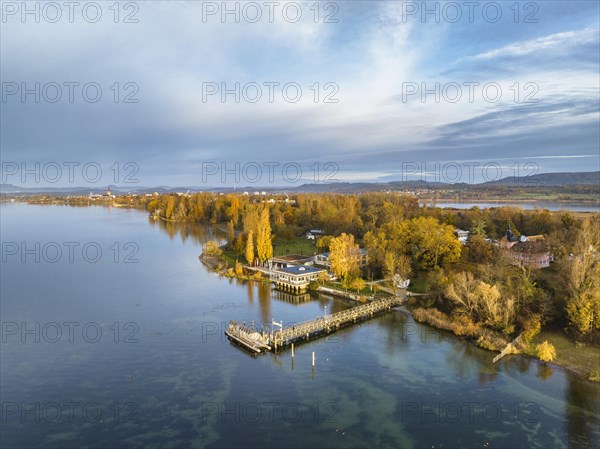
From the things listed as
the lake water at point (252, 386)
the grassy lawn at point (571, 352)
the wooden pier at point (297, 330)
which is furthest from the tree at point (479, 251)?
the grassy lawn at point (571, 352)

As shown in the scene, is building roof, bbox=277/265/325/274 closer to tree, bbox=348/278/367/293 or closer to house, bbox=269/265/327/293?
house, bbox=269/265/327/293

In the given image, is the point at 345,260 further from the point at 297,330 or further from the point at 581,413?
the point at 581,413

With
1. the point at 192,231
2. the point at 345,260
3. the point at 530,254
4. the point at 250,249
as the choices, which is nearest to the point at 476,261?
the point at 530,254

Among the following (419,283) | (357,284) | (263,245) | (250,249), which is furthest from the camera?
(263,245)

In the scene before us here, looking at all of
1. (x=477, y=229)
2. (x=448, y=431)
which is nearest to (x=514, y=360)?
(x=448, y=431)

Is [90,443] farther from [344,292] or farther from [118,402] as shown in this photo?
[344,292]

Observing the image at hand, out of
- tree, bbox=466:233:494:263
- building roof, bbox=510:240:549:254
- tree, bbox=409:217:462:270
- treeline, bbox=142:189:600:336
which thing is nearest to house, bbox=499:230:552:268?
building roof, bbox=510:240:549:254
